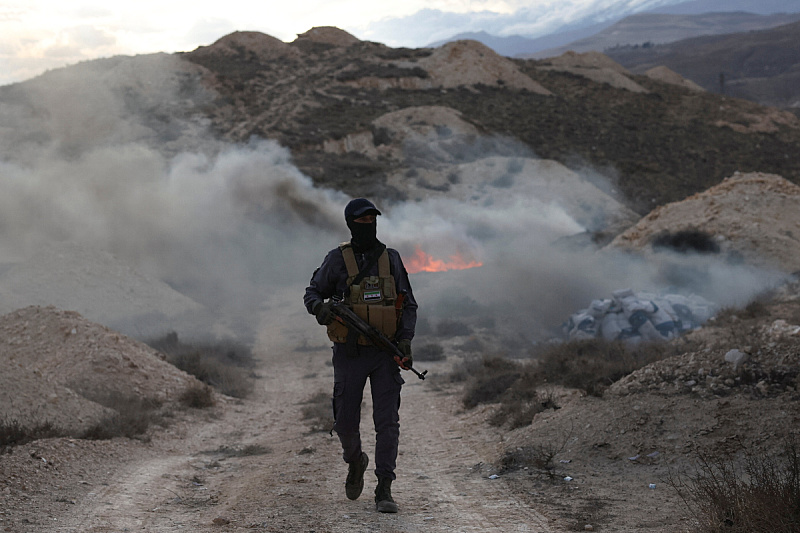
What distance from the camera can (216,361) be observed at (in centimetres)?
1195

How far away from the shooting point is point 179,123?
40.7 m

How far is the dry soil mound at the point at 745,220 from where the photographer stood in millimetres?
15789

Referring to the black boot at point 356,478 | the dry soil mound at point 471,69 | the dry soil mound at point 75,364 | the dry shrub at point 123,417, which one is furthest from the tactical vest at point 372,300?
the dry soil mound at point 471,69

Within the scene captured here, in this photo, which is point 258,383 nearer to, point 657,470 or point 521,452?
point 521,452

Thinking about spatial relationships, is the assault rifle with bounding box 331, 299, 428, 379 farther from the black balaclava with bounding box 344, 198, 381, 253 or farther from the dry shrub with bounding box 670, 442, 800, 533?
the dry shrub with bounding box 670, 442, 800, 533

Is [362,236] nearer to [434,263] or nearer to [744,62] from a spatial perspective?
[434,263]

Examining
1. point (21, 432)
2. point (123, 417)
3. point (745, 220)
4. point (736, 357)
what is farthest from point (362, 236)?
point (745, 220)

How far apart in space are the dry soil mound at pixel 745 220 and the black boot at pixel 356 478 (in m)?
13.5

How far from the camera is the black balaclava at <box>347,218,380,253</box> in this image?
4590mm

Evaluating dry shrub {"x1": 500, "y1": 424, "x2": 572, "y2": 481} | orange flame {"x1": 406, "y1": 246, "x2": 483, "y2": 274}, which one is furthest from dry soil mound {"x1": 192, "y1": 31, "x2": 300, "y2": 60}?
dry shrub {"x1": 500, "y1": 424, "x2": 572, "y2": 481}

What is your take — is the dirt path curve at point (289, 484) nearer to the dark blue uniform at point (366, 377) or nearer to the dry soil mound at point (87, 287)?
the dark blue uniform at point (366, 377)

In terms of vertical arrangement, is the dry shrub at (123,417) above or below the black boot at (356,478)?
below

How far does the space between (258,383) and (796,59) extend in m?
144

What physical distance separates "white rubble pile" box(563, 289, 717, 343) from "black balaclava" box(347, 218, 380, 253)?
777cm
